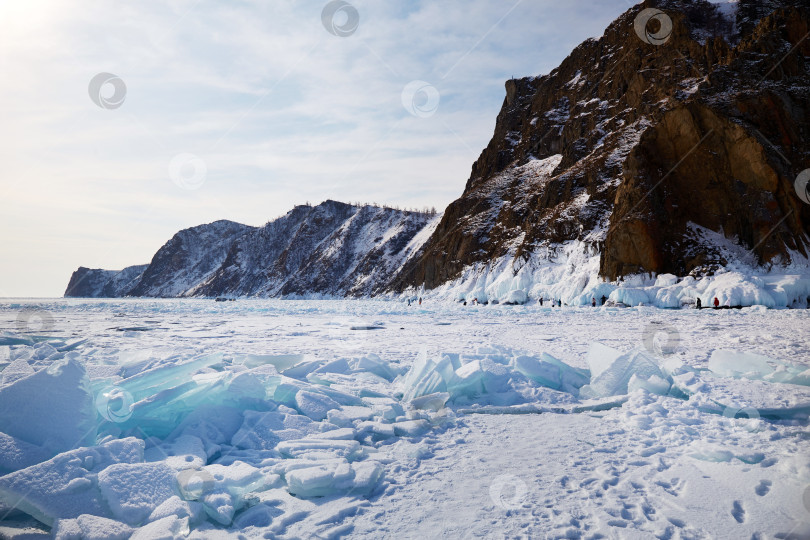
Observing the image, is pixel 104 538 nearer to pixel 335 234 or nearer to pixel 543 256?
pixel 543 256

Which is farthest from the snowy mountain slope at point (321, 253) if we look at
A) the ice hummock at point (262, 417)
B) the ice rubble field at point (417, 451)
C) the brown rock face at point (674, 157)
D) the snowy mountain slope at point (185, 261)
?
the ice rubble field at point (417, 451)

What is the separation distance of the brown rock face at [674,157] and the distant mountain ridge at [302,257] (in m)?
41.4

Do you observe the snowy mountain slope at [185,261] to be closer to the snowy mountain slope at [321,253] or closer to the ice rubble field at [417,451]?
Result: the snowy mountain slope at [321,253]

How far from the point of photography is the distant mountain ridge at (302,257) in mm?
109000

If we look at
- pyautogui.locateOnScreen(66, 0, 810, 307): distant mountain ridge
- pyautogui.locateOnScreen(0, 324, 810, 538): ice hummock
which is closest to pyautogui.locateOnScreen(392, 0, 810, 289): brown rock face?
pyautogui.locateOnScreen(66, 0, 810, 307): distant mountain ridge

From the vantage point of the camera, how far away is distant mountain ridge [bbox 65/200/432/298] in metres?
109

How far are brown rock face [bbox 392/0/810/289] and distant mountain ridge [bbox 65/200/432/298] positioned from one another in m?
41.4

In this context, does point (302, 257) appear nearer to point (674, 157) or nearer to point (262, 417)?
point (674, 157)

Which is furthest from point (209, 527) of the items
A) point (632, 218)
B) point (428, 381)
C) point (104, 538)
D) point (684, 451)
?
point (632, 218)

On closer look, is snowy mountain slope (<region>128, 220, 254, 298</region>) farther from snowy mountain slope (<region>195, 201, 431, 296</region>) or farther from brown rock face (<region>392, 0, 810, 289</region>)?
brown rock face (<region>392, 0, 810, 289</region>)

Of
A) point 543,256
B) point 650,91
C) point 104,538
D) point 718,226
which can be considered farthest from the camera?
point 650,91

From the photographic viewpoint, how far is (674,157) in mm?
39969

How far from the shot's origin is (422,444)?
4.78 m

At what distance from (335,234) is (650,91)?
308 feet
